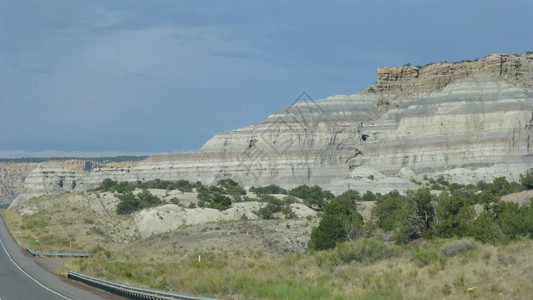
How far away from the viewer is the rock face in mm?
131250

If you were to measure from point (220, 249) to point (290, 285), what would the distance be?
24.8m

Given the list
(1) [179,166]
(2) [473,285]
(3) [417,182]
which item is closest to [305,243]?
(2) [473,285]

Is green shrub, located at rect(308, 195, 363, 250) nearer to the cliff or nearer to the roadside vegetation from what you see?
the roadside vegetation

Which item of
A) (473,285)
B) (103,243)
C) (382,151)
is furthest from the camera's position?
(382,151)

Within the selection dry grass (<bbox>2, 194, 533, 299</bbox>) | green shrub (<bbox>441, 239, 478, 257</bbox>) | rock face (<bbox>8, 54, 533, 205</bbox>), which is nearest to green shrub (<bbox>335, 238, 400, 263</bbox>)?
dry grass (<bbox>2, 194, 533, 299</bbox>)

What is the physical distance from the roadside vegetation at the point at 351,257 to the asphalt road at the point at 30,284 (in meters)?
2.31

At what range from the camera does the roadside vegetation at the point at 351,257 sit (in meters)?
19.2

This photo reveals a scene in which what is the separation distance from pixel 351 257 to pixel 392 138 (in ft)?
403

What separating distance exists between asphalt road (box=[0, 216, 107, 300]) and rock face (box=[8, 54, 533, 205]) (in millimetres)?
84991

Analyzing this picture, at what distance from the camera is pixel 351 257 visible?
27.1 metres

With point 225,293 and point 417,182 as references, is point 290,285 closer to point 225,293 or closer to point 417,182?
point 225,293

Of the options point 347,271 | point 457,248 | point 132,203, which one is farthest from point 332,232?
point 132,203

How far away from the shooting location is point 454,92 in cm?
14738

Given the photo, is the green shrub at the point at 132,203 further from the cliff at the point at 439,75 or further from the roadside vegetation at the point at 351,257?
the cliff at the point at 439,75
